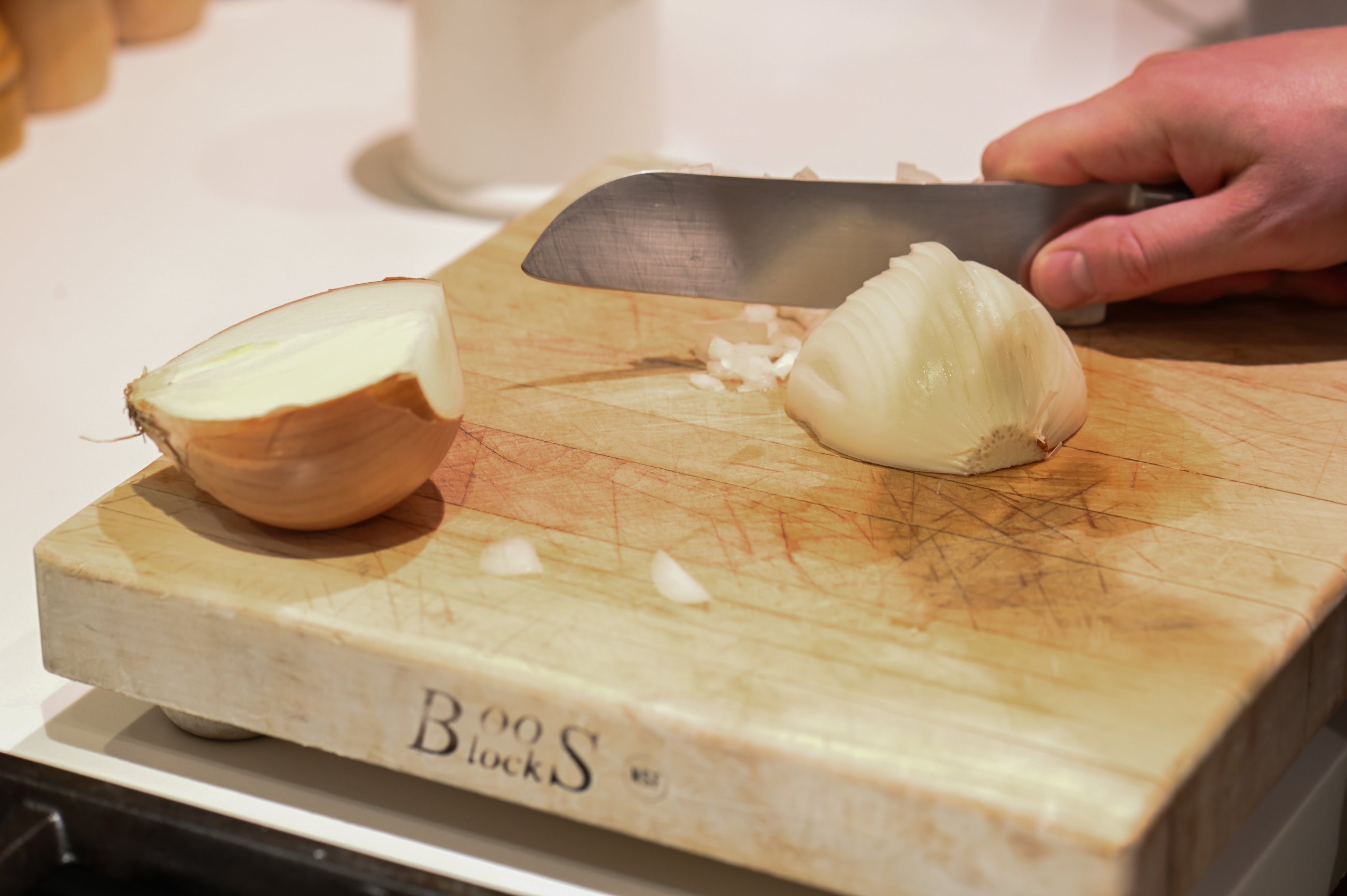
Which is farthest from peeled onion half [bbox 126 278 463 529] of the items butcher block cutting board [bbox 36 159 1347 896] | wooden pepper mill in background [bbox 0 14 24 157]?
wooden pepper mill in background [bbox 0 14 24 157]

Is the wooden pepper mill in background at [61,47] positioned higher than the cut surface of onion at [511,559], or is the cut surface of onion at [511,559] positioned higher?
the wooden pepper mill in background at [61,47]

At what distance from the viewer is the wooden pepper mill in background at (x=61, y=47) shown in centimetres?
180

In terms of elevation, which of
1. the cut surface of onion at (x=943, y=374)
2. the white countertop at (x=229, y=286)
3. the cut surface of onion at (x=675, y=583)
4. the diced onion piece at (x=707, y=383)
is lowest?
the white countertop at (x=229, y=286)

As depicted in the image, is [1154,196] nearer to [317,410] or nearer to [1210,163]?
[1210,163]

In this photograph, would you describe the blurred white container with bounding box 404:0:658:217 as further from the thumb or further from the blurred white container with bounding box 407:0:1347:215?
the thumb

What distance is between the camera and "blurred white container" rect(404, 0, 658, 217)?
1.59 m

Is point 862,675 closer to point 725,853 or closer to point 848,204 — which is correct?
point 725,853

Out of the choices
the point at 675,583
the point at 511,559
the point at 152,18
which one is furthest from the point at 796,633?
the point at 152,18

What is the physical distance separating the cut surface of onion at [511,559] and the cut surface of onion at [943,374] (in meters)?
0.26

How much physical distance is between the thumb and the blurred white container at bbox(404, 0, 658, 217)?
716mm

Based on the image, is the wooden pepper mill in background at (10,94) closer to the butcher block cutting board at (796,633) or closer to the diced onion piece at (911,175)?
the butcher block cutting board at (796,633)

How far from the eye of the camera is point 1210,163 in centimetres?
114

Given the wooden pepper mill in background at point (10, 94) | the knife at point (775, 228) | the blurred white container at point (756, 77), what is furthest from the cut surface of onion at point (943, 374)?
the wooden pepper mill in background at point (10, 94)

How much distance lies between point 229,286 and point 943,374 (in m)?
0.98
